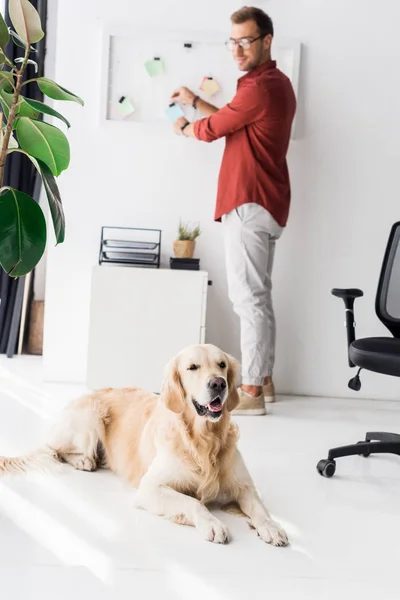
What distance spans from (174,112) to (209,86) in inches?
9.1

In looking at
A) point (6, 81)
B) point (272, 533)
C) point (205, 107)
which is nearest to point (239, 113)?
point (205, 107)

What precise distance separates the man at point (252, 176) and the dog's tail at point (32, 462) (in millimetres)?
1195

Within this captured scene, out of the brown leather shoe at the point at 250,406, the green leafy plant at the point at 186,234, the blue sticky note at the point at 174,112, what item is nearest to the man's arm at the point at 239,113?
the blue sticky note at the point at 174,112

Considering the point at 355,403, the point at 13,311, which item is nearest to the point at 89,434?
the point at 355,403

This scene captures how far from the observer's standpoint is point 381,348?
2803 mm

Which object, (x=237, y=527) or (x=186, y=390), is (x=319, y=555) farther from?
(x=186, y=390)

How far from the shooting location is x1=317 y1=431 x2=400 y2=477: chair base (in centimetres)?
276

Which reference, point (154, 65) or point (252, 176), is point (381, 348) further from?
point (154, 65)

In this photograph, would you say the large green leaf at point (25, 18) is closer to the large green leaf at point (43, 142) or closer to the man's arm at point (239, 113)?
the large green leaf at point (43, 142)

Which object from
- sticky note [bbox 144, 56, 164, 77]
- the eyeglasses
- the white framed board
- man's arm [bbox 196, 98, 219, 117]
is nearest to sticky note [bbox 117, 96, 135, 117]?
the white framed board

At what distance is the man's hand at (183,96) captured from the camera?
388 cm

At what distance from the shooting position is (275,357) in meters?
4.16

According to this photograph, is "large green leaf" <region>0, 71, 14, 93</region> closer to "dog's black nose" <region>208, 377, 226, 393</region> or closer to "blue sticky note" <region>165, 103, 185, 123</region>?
"dog's black nose" <region>208, 377, 226, 393</region>

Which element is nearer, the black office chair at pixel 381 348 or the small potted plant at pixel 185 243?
the black office chair at pixel 381 348
